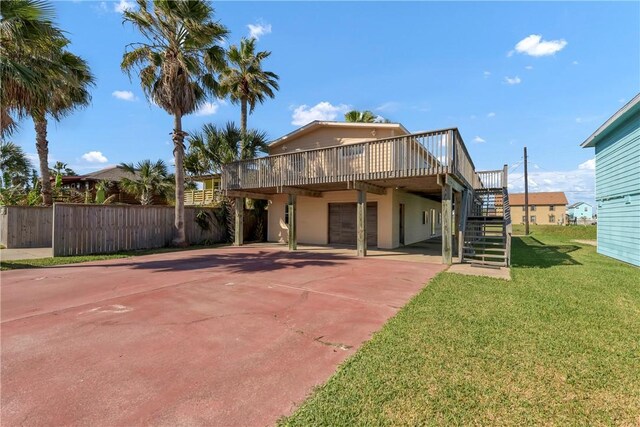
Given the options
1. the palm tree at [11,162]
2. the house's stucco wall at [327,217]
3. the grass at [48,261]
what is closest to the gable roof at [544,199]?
the house's stucco wall at [327,217]

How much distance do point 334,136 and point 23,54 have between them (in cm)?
1105

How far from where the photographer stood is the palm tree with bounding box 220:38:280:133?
1702 cm

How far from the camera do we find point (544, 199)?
5747 cm

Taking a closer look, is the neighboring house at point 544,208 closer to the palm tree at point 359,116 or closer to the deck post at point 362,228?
the palm tree at point 359,116

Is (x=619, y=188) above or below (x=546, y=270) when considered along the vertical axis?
above

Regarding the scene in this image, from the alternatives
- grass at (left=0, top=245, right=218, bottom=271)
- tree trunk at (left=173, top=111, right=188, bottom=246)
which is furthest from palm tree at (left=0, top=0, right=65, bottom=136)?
tree trunk at (left=173, top=111, right=188, bottom=246)

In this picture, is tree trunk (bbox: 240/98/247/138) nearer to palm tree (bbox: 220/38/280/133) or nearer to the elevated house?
palm tree (bbox: 220/38/280/133)

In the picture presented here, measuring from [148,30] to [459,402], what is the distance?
15286 millimetres

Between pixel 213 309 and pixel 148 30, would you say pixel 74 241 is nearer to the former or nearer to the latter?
pixel 148 30

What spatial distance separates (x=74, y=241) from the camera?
10781mm

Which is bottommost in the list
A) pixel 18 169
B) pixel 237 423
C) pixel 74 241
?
pixel 237 423

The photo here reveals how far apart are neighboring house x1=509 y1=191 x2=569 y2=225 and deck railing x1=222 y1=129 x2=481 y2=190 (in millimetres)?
54477

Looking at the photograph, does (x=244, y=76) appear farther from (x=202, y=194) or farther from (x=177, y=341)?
(x=177, y=341)

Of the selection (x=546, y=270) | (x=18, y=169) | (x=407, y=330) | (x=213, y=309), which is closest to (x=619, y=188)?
(x=546, y=270)
